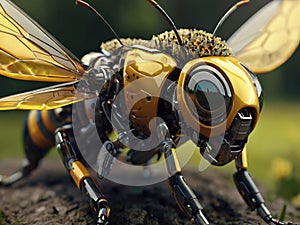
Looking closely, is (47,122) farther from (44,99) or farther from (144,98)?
(144,98)

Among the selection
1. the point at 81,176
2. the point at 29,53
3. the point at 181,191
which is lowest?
the point at 181,191

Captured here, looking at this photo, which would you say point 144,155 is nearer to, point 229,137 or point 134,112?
point 134,112

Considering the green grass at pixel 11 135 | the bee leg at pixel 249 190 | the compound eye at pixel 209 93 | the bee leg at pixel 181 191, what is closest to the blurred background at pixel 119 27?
the green grass at pixel 11 135

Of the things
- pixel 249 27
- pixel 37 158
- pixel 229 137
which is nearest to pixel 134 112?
pixel 229 137

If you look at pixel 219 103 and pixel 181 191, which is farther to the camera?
pixel 181 191

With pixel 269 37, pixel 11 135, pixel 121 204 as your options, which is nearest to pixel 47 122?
pixel 121 204

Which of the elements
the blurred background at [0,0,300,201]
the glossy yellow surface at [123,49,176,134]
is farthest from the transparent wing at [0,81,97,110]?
the blurred background at [0,0,300,201]

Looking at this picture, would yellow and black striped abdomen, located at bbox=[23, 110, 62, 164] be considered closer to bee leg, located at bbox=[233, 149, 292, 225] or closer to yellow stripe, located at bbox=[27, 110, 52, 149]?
yellow stripe, located at bbox=[27, 110, 52, 149]
